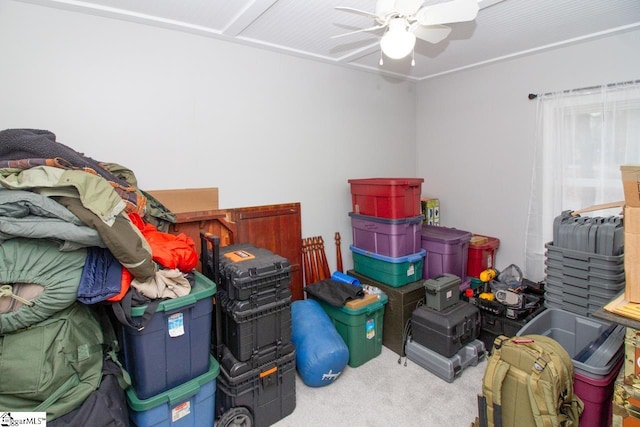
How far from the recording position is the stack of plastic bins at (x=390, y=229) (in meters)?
2.84

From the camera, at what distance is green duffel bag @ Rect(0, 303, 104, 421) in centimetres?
140

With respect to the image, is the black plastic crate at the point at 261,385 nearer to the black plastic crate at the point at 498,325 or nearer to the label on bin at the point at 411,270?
the label on bin at the point at 411,270

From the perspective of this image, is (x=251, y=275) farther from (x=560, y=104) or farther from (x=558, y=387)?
(x=560, y=104)

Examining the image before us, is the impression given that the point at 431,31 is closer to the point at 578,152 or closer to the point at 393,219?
the point at 393,219

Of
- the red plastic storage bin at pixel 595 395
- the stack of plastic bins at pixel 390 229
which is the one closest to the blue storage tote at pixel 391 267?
the stack of plastic bins at pixel 390 229

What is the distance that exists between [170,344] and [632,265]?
2139 millimetres

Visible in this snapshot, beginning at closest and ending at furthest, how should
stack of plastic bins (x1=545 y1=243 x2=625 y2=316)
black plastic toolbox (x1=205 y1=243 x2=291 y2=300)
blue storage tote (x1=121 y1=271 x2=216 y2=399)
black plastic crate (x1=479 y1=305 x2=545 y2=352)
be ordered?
1. blue storage tote (x1=121 y1=271 x2=216 y2=399)
2. black plastic toolbox (x1=205 y1=243 x2=291 y2=300)
3. stack of plastic bins (x1=545 y1=243 x2=625 y2=316)
4. black plastic crate (x1=479 y1=305 x2=545 y2=352)

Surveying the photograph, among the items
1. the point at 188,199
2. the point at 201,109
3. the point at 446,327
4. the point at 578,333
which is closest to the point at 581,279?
the point at 578,333

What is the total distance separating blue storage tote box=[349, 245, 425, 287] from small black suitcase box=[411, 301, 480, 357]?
0.29 m

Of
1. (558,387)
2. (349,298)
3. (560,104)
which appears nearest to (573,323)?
(558,387)

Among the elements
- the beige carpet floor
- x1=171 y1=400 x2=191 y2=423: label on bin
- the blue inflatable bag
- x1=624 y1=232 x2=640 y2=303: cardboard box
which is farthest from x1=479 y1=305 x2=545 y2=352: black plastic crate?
x1=171 y1=400 x2=191 y2=423: label on bin

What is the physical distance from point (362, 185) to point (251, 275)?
152 cm

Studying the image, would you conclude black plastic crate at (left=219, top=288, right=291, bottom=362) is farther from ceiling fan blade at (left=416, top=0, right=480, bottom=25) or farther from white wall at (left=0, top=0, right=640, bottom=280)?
ceiling fan blade at (left=416, top=0, right=480, bottom=25)

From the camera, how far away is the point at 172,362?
179 centimetres
